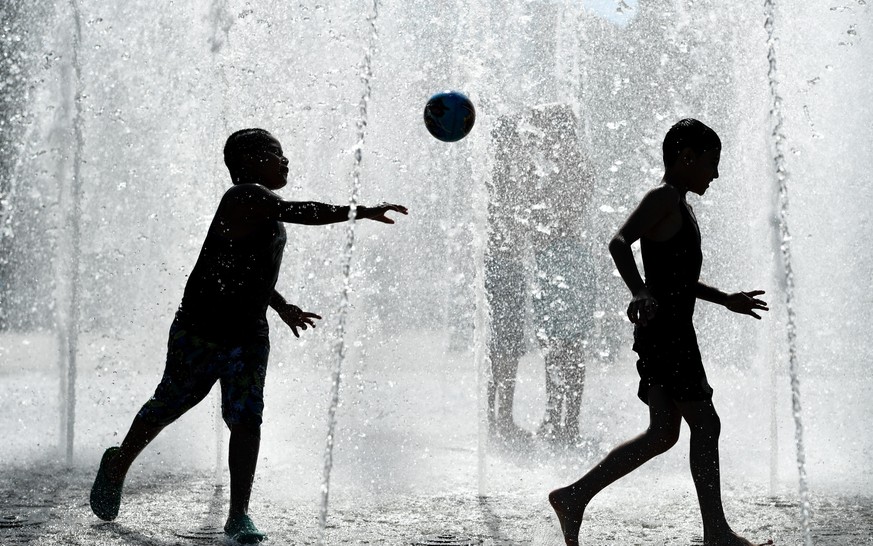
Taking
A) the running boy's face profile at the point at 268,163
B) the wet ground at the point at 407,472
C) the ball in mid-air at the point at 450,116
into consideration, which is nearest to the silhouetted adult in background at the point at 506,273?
the wet ground at the point at 407,472

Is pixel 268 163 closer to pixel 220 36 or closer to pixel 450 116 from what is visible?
pixel 450 116

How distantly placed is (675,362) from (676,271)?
0.87 feet

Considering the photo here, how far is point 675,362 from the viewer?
304 centimetres

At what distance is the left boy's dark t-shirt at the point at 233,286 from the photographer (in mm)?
3348

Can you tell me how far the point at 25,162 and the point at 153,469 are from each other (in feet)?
16.6

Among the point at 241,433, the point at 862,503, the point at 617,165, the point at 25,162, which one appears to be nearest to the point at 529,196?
the point at 617,165

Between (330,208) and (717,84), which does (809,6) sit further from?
(330,208)

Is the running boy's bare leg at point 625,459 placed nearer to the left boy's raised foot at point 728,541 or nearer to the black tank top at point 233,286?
the left boy's raised foot at point 728,541

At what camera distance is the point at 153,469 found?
16.0 ft

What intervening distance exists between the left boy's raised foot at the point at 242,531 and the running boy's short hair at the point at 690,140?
1687 mm

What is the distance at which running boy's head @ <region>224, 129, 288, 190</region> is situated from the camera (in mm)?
3459

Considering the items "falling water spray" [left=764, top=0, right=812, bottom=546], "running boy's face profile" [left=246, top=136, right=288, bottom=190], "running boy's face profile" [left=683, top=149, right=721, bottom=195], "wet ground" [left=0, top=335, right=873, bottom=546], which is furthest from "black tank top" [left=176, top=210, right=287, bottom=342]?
"falling water spray" [left=764, top=0, right=812, bottom=546]

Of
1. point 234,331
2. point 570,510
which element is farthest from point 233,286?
point 570,510

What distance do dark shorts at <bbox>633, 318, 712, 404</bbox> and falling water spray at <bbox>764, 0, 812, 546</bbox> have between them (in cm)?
58
